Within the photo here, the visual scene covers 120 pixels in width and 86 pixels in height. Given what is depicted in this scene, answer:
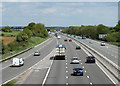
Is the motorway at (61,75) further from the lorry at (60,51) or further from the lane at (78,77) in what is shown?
the lorry at (60,51)

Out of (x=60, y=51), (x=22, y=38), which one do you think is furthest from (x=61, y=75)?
(x=22, y=38)

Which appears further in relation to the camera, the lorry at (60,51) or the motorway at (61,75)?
the lorry at (60,51)

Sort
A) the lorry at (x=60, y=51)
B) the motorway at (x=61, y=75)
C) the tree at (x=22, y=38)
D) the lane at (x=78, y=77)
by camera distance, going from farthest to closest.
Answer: the tree at (x=22, y=38)
the lorry at (x=60, y=51)
the motorway at (x=61, y=75)
the lane at (x=78, y=77)

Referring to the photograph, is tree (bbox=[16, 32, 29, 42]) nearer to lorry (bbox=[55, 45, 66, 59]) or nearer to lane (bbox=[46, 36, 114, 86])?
lorry (bbox=[55, 45, 66, 59])

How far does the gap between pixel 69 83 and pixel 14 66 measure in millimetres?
20677

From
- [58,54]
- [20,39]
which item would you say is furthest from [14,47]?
[58,54]

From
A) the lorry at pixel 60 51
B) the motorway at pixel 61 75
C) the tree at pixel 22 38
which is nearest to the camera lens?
the motorway at pixel 61 75

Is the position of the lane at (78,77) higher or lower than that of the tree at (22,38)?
higher

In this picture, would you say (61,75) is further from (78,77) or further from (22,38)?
(22,38)

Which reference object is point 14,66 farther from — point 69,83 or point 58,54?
point 69,83

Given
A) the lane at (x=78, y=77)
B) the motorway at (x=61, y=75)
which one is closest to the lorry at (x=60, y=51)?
the motorway at (x=61, y=75)

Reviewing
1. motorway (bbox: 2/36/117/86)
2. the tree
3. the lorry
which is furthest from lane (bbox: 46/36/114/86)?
the tree

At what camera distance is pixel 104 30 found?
180625 millimetres

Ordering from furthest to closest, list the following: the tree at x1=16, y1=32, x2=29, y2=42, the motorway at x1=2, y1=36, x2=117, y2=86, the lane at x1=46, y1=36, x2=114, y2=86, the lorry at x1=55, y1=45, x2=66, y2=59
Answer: the tree at x1=16, y1=32, x2=29, y2=42
the lorry at x1=55, y1=45, x2=66, y2=59
the motorway at x1=2, y1=36, x2=117, y2=86
the lane at x1=46, y1=36, x2=114, y2=86
